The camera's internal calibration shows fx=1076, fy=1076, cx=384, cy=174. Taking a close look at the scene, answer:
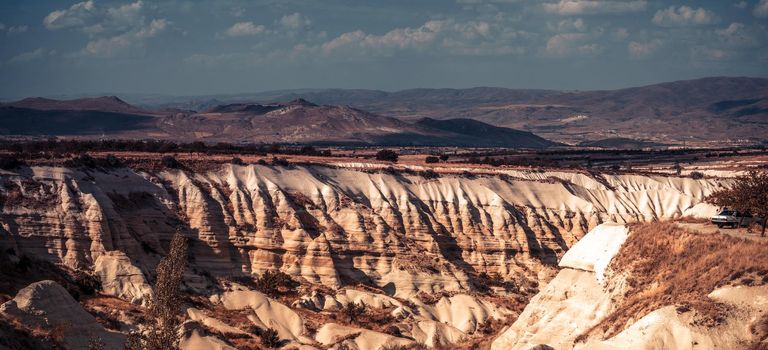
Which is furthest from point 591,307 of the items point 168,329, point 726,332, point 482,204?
point 482,204

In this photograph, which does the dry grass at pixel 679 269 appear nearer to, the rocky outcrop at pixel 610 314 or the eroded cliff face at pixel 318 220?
the rocky outcrop at pixel 610 314

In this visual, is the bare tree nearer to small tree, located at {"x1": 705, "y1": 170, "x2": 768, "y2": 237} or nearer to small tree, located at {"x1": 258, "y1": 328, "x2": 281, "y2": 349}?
small tree, located at {"x1": 258, "y1": 328, "x2": 281, "y2": 349}

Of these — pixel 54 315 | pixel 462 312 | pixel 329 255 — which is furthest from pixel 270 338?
pixel 329 255

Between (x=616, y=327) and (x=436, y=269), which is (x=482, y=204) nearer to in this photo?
(x=436, y=269)

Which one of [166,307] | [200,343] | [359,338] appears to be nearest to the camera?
[166,307]

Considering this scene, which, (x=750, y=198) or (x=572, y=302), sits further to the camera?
(x=750, y=198)

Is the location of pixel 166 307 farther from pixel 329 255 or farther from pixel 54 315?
pixel 329 255

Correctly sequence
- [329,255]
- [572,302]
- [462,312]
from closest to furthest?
[572,302] → [462,312] → [329,255]

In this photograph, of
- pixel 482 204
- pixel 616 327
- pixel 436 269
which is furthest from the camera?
pixel 482 204
